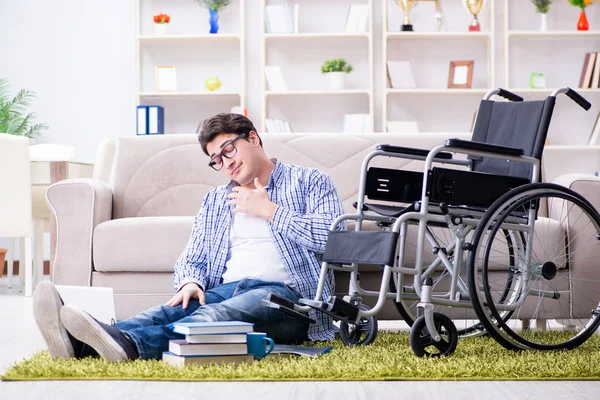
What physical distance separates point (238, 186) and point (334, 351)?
572 millimetres

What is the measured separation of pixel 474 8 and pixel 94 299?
433 centimetres

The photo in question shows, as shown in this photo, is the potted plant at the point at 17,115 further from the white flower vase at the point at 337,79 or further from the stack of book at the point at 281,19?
the white flower vase at the point at 337,79

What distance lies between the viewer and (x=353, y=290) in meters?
2.29

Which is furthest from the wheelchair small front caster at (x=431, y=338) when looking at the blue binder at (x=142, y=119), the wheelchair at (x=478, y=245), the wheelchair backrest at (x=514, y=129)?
the blue binder at (x=142, y=119)

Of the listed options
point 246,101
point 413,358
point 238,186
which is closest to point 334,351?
point 413,358

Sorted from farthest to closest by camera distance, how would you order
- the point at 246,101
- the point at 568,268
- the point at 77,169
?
the point at 246,101
the point at 77,169
the point at 568,268

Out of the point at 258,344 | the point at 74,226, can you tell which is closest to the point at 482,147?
the point at 258,344

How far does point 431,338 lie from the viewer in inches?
79.0

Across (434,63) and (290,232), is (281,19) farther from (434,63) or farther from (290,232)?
(290,232)

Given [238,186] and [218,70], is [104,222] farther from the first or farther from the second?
[218,70]

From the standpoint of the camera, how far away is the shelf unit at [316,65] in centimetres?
602

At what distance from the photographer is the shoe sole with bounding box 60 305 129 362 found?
177cm

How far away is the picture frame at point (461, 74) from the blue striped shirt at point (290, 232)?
3.71 metres

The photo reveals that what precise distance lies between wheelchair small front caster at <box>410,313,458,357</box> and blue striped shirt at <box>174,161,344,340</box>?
0.37m
